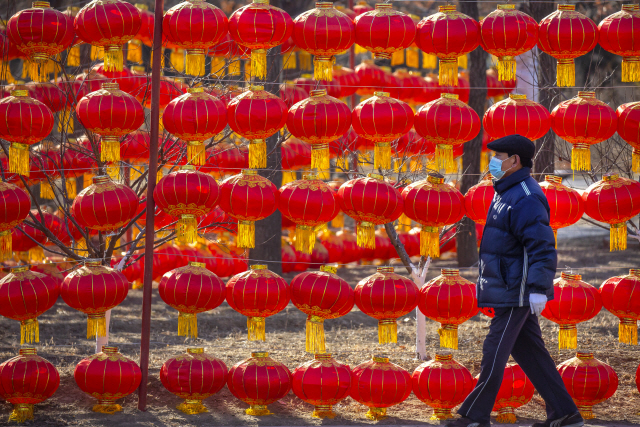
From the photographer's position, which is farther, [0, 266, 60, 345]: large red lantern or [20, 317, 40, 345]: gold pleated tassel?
[20, 317, 40, 345]: gold pleated tassel

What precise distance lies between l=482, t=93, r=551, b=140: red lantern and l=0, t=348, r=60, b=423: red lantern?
4.28m

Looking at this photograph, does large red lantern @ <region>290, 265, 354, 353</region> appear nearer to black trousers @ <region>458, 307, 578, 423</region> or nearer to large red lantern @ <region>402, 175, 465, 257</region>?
large red lantern @ <region>402, 175, 465, 257</region>

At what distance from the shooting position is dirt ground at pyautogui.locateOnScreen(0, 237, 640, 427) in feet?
19.8

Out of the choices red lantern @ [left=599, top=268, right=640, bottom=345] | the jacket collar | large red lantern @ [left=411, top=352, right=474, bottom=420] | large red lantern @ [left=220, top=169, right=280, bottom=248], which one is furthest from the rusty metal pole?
red lantern @ [left=599, top=268, right=640, bottom=345]

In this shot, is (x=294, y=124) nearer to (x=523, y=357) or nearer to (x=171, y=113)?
(x=171, y=113)

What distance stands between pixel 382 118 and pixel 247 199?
1335 millimetres

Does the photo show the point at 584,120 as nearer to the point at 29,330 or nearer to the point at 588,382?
the point at 588,382

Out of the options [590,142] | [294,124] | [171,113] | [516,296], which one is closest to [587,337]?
[590,142]

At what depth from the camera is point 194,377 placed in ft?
19.5

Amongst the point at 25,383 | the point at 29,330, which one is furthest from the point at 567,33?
the point at 25,383

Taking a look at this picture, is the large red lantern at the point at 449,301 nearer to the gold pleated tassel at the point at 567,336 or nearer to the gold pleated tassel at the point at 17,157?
the gold pleated tassel at the point at 567,336

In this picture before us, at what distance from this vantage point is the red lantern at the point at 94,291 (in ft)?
19.2

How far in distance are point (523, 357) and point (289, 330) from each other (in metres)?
5.18

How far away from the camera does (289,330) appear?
10.0m
